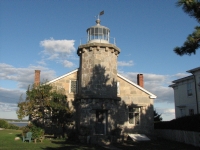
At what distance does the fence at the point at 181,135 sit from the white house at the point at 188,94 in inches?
191

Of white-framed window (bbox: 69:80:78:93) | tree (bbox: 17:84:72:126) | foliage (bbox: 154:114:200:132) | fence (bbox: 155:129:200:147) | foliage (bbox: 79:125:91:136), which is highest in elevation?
white-framed window (bbox: 69:80:78:93)

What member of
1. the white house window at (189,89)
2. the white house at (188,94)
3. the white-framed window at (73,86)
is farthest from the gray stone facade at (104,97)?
the white house window at (189,89)

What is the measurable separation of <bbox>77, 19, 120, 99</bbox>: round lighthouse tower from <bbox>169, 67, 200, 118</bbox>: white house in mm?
9133

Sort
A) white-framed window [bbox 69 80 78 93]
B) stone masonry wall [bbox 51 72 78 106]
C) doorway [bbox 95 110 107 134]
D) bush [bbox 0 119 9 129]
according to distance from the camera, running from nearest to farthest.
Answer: doorway [bbox 95 110 107 134], stone masonry wall [bbox 51 72 78 106], white-framed window [bbox 69 80 78 93], bush [bbox 0 119 9 129]

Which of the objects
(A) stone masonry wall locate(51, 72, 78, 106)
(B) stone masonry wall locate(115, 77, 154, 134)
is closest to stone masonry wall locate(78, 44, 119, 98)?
(A) stone masonry wall locate(51, 72, 78, 106)

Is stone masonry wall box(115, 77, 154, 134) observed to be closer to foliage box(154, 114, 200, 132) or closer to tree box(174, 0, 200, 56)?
foliage box(154, 114, 200, 132)

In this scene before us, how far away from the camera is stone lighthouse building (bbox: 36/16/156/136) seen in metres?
19.0

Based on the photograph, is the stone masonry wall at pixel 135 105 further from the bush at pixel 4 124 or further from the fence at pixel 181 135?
the bush at pixel 4 124

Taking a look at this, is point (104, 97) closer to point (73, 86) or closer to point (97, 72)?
point (97, 72)

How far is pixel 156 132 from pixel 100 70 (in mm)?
8896

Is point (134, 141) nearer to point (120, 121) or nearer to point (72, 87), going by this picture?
point (120, 121)

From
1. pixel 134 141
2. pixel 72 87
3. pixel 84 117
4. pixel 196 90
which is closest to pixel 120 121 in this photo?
pixel 134 141

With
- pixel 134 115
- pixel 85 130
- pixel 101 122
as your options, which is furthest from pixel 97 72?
pixel 134 115

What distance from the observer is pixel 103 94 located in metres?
19.1
